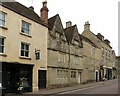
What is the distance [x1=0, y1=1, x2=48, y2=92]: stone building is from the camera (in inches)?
1041

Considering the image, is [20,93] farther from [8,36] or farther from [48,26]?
[48,26]

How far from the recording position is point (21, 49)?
29094 millimetres

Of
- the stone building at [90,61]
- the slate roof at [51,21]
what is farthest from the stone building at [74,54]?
the slate roof at [51,21]

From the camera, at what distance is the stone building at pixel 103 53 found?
61.9 metres

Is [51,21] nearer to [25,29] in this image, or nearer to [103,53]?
[25,29]

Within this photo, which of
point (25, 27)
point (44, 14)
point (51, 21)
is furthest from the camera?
point (51, 21)

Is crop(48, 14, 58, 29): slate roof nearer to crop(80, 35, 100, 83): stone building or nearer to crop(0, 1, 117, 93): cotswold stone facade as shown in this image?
crop(0, 1, 117, 93): cotswold stone facade

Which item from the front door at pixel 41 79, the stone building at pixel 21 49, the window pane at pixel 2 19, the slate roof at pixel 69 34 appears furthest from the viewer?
the slate roof at pixel 69 34

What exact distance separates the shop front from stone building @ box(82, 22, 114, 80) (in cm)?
3344

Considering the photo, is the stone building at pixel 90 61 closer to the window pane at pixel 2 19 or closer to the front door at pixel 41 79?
the front door at pixel 41 79

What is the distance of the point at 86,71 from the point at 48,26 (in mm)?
17548

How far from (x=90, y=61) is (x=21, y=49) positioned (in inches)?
1047

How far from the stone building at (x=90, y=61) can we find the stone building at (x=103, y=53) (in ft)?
9.49

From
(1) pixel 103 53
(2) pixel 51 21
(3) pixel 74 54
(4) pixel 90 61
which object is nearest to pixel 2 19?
(2) pixel 51 21
